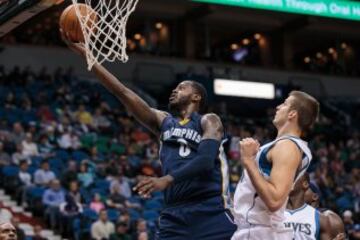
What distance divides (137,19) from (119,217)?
10.7m

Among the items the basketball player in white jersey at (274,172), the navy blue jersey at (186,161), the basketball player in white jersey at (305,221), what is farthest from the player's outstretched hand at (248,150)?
the basketball player in white jersey at (305,221)

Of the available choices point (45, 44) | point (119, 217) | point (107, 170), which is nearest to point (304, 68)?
point (45, 44)

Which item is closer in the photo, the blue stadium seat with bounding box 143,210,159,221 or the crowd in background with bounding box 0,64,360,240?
the crowd in background with bounding box 0,64,360,240

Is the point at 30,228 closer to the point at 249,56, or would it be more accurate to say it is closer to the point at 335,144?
the point at 335,144

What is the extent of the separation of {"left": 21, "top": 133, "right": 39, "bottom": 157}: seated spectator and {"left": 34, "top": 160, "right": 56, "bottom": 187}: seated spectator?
87cm

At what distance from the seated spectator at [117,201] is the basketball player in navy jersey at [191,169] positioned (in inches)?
298

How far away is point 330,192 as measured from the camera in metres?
15.4

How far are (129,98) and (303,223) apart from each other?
4.39 feet

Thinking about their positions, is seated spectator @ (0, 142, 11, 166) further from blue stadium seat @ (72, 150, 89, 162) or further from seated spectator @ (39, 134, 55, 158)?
blue stadium seat @ (72, 150, 89, 162)

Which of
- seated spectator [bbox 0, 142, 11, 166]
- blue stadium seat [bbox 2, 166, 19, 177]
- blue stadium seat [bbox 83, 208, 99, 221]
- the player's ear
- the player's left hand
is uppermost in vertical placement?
seated spectator [bbox 0, 142, 11, 166]

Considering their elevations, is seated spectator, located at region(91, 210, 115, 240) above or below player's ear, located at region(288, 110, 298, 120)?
below

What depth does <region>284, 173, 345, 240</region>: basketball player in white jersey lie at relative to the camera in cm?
456

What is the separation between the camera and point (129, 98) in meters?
4.40

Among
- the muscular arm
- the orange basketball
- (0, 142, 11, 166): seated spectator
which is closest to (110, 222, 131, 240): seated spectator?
(0, 142, 11, 166): seated spectator
